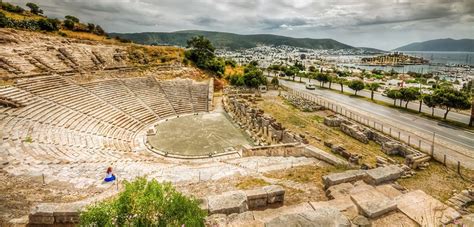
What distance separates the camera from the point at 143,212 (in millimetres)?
4965

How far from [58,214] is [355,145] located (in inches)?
849

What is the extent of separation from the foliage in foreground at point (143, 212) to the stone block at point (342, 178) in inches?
257

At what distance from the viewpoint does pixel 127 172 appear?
1403cm

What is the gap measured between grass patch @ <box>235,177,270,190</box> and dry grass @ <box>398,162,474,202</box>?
691cm

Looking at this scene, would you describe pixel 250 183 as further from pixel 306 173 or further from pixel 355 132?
pixel 355 132

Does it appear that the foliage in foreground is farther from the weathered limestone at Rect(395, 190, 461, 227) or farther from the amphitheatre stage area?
the amphitheatre stage area

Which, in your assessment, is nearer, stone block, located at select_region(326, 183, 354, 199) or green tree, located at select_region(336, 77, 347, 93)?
stone block, located at select_region(326, 183, 354, 199)

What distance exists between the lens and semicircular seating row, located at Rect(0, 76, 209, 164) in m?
16.4

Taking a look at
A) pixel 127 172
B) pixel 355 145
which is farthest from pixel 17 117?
pixel 355 145

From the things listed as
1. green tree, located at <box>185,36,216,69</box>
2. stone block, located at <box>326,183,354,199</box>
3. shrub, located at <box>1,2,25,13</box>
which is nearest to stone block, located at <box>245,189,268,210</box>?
stone block, located at <box>326,183,354,199</box>

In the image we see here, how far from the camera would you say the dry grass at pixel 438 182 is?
12305 millimetres

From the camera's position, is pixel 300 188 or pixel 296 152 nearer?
pixel 300 188

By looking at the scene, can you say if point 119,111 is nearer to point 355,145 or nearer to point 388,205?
point 355,145

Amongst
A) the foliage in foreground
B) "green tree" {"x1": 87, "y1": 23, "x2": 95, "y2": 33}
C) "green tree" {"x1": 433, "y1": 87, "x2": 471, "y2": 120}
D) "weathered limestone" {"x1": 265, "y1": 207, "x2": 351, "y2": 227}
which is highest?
"green tree" {"x1": 87, "y1": 23, "x2": 95, "y2": 33}
